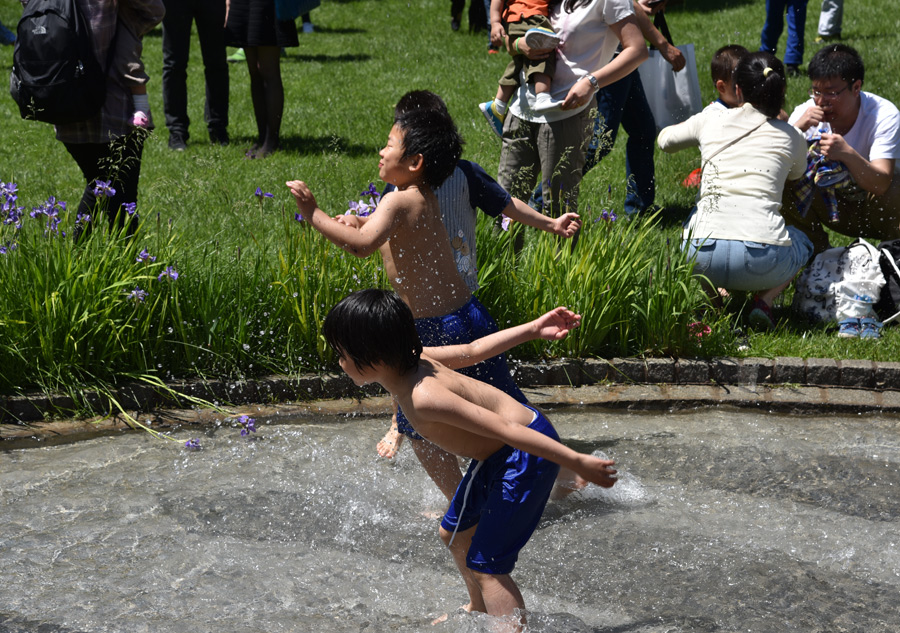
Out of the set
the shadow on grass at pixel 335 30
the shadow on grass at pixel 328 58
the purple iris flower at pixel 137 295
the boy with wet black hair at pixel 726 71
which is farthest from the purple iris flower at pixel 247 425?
the shadow on grass at pixel 335 30

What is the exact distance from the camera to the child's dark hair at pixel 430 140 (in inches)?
147

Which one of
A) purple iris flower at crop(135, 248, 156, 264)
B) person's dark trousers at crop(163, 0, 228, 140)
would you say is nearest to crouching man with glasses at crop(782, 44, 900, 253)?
purple iris flower at crop(135, 248, 156, 264)

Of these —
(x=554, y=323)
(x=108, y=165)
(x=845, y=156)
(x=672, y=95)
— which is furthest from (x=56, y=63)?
(x=672, y=95)

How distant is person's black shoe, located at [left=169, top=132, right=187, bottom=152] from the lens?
963 centimetres

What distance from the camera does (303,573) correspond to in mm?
3846

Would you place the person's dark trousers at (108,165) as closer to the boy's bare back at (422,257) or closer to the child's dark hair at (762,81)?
the boy's bare back at (422,257)

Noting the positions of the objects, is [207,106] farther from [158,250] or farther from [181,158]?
[158,250]

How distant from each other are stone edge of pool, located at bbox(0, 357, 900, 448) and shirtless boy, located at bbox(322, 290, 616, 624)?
215 cm

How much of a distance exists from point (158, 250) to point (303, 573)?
7.44 feet

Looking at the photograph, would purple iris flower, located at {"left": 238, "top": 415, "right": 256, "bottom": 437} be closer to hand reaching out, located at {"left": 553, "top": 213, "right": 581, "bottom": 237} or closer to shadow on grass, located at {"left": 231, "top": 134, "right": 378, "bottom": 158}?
hand reaching out, located at {"left": 553, "top": 213, "right": 581, "bottom": 237}

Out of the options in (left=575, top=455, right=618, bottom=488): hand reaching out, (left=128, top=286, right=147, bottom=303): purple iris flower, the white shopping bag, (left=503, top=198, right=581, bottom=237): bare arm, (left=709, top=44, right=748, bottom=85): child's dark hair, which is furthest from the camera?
the white shopping bag

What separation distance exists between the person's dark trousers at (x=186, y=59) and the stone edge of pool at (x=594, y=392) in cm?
500

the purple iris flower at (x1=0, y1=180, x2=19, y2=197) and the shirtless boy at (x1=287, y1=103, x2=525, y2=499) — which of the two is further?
the purple iris flower at (x1=0, y1=180, x2=19, y2=197)

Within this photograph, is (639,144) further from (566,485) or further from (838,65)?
(566,485)
